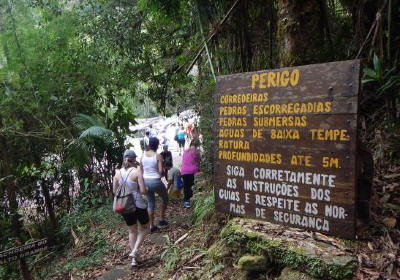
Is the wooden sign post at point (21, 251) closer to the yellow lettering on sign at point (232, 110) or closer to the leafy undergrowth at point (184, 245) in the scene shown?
the leafy undergrowth at point (184, 245)

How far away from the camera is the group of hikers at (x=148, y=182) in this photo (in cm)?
514

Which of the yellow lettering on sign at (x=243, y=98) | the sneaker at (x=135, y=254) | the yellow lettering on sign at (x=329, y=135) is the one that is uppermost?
the yellow lettering on sign at (x=243, y=98)

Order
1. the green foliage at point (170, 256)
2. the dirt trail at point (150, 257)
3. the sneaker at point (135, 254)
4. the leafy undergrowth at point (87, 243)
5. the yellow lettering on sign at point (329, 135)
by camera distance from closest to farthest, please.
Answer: the yellow lettering on sign at point (329, 135), the green foliage at point (170, 256), the dirt trail at point (150, 257), the sneaker at point (135, 254), the leafy undergrowth at point (87, 243)

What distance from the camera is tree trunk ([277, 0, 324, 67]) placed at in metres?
3.59

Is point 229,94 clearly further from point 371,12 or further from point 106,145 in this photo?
point 106,145

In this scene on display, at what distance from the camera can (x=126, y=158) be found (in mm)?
5168

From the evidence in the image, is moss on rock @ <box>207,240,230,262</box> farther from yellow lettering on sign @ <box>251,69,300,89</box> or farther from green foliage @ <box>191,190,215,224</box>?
yellow lettering on sign @ <box>251,69,300,89</box>

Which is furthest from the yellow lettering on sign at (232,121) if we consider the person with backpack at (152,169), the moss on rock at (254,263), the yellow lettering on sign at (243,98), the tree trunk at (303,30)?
the person with backpack at (152,169)

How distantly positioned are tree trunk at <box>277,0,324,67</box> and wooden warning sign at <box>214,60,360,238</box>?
692 mm

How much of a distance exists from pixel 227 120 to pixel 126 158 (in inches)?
87.3

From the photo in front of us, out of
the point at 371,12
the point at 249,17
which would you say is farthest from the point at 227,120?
the point at 371,12

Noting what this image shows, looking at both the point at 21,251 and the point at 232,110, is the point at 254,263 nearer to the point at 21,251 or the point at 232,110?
the point at 232,110

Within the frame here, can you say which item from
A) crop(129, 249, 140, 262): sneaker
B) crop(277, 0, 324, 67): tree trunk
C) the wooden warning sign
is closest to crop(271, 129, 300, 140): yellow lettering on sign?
the wooden warning sign

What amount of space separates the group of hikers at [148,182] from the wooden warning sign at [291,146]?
1900 mm
